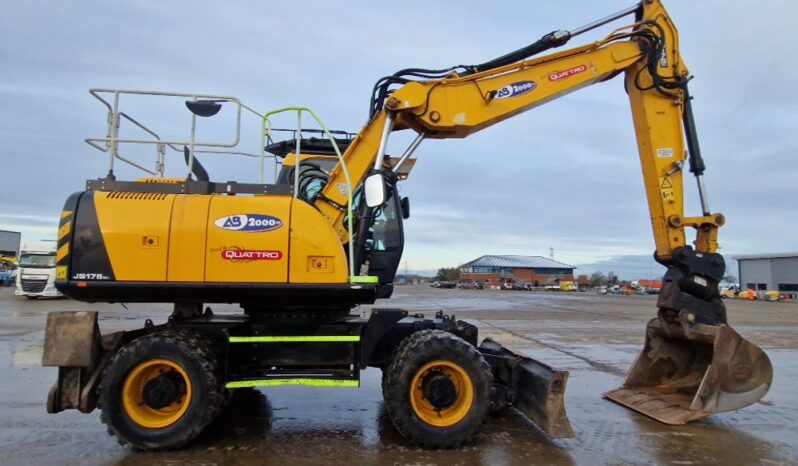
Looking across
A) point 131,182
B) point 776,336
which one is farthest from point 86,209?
point 776,336

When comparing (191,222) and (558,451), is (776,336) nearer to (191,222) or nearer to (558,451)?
(558,451)

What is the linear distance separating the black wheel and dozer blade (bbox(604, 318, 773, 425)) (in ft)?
7.84

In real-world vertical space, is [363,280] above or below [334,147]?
below

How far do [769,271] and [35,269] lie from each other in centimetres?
7615

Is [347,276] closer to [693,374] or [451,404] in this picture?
[451,404]

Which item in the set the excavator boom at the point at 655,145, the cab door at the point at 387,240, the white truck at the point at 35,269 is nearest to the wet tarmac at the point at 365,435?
the excavator boom at the point at 655,145

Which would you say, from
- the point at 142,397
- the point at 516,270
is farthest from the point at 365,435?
the point at 516,270

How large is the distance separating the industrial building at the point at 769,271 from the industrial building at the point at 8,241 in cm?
8998

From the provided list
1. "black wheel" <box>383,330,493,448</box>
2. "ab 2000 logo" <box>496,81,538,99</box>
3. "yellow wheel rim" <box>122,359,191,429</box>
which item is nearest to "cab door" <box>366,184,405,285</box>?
"black wheel" <box>383,330,493,448</box>

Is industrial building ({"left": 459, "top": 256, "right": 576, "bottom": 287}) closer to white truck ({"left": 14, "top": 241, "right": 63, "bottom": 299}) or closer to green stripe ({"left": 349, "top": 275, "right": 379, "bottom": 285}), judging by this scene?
white truck ({"left": 14, "top": 241, "right": 63, "bottom": 299})

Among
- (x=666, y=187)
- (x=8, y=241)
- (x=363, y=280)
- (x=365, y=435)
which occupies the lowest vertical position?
(x=365, y=435)

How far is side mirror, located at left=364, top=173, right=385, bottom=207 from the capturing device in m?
4.91

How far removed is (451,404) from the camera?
5047 millimetres

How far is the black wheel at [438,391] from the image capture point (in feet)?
16.2
